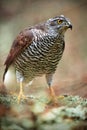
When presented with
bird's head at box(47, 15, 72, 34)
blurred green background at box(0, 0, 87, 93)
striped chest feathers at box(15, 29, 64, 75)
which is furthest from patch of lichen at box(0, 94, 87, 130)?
blurred green background at box(0, 0, 87, 93)

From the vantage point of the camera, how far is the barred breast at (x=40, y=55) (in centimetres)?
575

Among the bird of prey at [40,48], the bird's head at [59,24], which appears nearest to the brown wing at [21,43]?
the bird of prey at [40,48]

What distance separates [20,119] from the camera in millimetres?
4438

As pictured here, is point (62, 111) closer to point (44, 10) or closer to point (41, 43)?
point (41, 43)

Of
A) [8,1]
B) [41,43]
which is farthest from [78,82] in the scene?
[8,1]

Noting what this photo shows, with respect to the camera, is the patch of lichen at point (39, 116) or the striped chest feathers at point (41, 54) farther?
the striped chest feathers at point (41, 54)

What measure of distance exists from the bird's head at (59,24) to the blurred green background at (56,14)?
6.41ft

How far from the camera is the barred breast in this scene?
5.75 metres

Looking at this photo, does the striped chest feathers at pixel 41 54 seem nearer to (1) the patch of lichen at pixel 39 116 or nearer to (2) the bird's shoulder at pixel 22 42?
(2) the bird's shoulder at pixel 22 42

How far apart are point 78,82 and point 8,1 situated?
14.2 feet

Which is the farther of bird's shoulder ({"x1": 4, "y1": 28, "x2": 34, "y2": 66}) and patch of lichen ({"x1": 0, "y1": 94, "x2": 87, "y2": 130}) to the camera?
bird's shoulder ({"x1": 4, "y1": 28, "x2": 34, "y2": 66})

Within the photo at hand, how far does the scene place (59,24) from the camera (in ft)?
18.6

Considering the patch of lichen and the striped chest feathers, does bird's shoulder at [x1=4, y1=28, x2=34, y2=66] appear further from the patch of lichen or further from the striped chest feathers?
the patch of lichen

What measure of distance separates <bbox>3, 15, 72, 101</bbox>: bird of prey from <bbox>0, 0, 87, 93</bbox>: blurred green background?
5.64 ft
